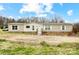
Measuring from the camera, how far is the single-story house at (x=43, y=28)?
3639 mm

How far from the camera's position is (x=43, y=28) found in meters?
3.65

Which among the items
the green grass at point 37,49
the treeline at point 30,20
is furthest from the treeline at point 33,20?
the green grass at point 37,49

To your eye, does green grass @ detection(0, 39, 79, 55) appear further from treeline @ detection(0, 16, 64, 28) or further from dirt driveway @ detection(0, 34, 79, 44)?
treeline @ detection(0, 16, 64, 28)

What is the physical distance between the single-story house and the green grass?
0.11 m

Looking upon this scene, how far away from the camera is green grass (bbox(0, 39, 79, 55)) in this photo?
11.9 ft

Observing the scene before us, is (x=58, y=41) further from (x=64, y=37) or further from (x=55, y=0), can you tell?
(x=55, y=0)

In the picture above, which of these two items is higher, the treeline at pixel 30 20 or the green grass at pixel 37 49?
the treeline at pixel 30 20

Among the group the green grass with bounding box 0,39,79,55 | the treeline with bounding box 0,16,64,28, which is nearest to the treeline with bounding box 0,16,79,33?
the treeline with bounding box 0,16,64,28

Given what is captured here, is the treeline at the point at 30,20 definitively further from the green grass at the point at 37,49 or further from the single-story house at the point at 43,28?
the green grass at the point at 37,49

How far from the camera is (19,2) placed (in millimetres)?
3637

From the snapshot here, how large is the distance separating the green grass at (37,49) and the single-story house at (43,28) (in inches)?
4.3

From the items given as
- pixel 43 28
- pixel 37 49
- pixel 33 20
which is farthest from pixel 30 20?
pixel 37 49

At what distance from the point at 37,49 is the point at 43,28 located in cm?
19

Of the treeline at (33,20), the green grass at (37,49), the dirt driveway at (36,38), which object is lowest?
the green grass at (37,49)
